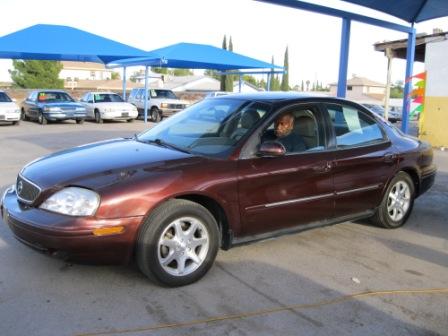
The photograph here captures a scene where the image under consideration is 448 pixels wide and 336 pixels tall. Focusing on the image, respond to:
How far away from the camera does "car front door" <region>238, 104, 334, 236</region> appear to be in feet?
14.4

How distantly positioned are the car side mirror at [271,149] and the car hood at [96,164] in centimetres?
64

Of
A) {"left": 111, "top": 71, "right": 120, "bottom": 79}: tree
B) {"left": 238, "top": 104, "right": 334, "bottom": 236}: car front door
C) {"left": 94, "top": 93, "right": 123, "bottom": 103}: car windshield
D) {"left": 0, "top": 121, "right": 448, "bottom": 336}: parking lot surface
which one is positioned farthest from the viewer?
{"left": 111, "top": 71, "right": 120, "bottom": 79}: tree

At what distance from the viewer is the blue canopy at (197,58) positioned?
28.2 meters

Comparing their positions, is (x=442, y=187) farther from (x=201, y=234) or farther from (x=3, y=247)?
(x=3, y=247)

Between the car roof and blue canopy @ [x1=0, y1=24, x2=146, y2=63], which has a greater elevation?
blue canopy @ [x1=0, y1=24, x2=146, y2=63]

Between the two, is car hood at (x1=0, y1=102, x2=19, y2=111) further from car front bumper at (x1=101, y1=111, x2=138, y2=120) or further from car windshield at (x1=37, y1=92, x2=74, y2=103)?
car front bumper at (x1=101, y1=111, x2=138, y2=120)

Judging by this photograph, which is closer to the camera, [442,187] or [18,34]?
[442,187]

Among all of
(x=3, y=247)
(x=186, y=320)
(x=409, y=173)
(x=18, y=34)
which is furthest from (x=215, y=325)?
(x=18, y=34)

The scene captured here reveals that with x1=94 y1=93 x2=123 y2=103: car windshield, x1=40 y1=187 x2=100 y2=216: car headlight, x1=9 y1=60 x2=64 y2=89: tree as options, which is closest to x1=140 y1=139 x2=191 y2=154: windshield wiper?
x1=40 y1=187 x2=100 y2=216: car headlight

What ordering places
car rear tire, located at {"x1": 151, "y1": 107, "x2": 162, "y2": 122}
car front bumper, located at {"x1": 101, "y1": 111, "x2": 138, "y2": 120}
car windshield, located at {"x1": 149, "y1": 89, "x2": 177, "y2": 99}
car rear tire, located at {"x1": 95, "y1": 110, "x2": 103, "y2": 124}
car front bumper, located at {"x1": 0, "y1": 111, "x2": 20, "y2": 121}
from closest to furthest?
1. car front bumper, located at {"x1": 0, "y1": 111, "x2": 20, "y2": 121}
2. car front bumper, located at {"x1": 101, "y1": 111, "x2": 138, "y2": 120}
3. car rear tire, located at {"x1": 95, "y1": 110, "x2": 103, "y2": 124}
4. car rear tire, located at {"x1": 151, "y1": 107, "x2": 162, "y2": 122}
5. car windshield, located at {"x1": 149, "y1": 89, "x2": 177, "y2": 99}

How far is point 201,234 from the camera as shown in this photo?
13.6 ft

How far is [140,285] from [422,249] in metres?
2.98

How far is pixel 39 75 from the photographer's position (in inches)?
2137

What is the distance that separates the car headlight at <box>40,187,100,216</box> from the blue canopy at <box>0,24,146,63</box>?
21.8 m
